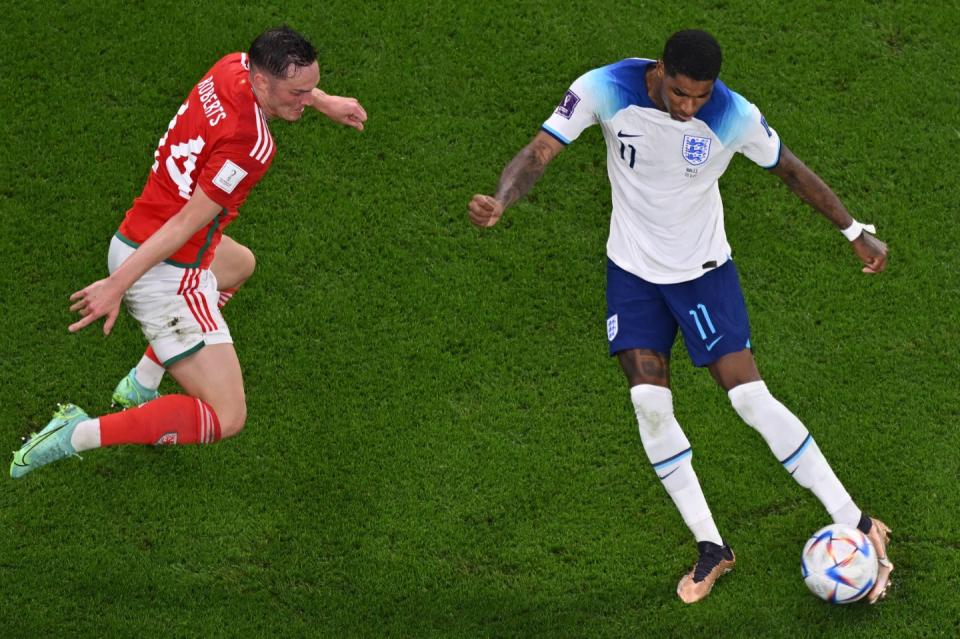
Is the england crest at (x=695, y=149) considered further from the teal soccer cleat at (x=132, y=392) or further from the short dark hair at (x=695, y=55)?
the teal soccer cleat at (x=132, y=392)

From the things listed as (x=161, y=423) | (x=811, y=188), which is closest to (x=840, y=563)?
(x=811, y=188)

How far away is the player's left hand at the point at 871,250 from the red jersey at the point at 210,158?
110 inches

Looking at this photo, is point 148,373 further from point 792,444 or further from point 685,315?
point 792,444

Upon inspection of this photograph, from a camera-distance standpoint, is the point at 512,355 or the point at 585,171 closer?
the point at 512,355

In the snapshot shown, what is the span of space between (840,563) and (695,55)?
2.43 meters

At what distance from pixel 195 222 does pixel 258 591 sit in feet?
6.26

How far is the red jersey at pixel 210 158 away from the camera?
230 inches

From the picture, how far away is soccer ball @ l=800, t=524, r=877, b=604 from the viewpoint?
6148 mm

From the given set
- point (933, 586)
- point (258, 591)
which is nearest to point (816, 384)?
point (933, 586)

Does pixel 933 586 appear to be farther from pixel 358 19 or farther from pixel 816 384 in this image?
pixel 358 19

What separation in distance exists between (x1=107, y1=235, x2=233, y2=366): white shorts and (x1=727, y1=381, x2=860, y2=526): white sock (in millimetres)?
2523

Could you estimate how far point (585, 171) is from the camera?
8.16 m

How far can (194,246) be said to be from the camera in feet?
20.4

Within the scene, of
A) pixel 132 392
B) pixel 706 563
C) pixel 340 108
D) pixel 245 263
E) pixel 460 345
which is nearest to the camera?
pixel 706 563
